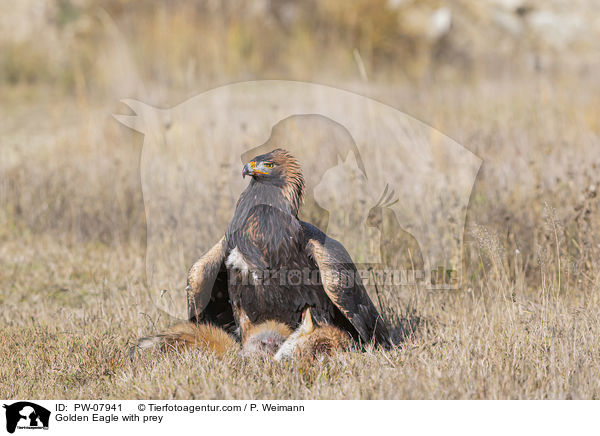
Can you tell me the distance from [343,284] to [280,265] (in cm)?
39

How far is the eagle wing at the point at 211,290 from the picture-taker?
154 inches

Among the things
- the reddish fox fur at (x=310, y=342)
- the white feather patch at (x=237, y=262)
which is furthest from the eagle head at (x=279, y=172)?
the reddish fox fur at (x=310, y=342)

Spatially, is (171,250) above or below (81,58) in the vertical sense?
below

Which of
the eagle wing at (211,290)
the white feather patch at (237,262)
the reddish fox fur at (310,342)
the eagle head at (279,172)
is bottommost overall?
the reddish fox fur at (310,342)

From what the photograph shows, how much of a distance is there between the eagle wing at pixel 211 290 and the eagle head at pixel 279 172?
493 millimetres

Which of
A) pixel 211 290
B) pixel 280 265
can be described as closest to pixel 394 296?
pixel 280 265

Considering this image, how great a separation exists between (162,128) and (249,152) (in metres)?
1.03

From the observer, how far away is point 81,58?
14000mm

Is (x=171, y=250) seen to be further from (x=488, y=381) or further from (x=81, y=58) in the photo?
(x=81, y=58)

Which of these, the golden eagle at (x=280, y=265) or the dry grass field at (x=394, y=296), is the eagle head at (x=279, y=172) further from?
the dry grass field at (x=394, y=296)

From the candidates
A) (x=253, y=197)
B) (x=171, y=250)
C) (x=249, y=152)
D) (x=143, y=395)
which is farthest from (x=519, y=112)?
(x=143, y=395)
